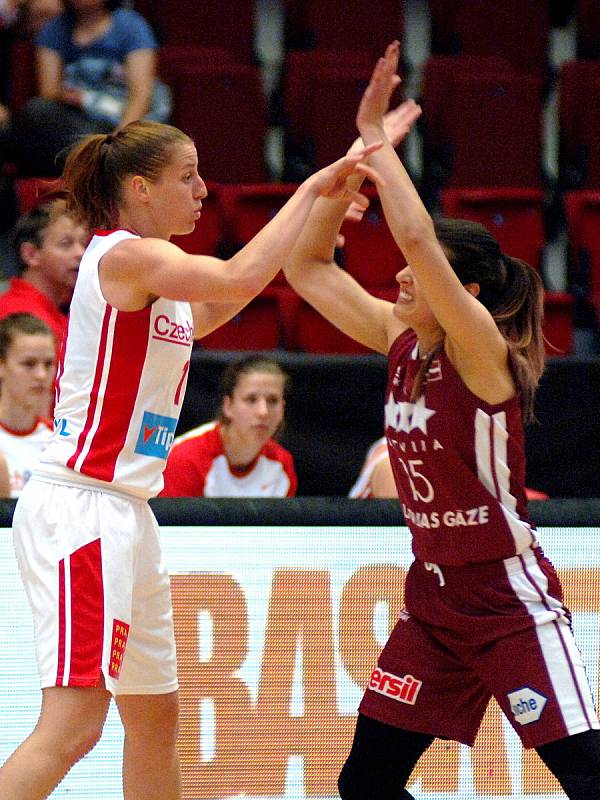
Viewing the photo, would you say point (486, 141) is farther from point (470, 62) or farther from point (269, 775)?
point (269, 775)

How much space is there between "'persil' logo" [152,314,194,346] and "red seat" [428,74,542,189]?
4819mm

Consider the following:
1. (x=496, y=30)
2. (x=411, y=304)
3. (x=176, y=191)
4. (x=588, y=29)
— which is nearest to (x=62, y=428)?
(x=176, y=191)

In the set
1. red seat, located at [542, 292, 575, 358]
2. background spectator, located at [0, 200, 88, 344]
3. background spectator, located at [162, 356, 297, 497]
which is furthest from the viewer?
red seat, located at [542, 292, 575, 358]

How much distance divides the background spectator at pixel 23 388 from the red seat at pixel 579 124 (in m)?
3.68

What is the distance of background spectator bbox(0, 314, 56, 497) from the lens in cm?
542

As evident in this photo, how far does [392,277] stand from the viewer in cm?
718

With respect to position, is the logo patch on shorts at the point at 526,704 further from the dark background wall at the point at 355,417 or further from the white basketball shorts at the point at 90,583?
the dark background wall at the point at 355,417

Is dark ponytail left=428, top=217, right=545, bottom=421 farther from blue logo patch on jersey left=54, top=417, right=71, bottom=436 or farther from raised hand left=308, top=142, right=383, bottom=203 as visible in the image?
blue logo patch on jersey left=54, top=417, right=71, bottom=436

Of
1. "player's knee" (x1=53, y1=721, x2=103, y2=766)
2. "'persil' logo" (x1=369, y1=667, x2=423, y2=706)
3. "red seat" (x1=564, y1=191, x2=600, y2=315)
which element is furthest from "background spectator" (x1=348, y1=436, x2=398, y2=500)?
"red seat" (x1=564, y1=191, x2=600, y2=315)

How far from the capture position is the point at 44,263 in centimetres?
594

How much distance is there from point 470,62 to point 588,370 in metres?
2.36

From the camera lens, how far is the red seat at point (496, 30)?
827cm

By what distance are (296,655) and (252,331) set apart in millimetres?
3156

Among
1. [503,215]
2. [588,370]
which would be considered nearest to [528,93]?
[503,215]
